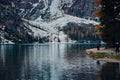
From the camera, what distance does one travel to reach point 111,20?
10981 cm

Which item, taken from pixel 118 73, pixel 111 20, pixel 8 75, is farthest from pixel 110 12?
pixel 8 75

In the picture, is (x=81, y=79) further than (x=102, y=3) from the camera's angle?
No

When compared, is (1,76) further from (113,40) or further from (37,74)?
(113,40)

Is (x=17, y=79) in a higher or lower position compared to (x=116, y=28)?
lower

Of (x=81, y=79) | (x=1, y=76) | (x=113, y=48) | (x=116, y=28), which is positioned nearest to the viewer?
(x=81, y=79)

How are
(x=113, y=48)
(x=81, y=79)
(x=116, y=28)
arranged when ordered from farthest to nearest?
(x=113, y=48)
(x=116, y=28)
(x=81, y=79)

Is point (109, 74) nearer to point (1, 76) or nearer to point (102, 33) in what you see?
point (1, 76)

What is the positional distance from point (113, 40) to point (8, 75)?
155ft

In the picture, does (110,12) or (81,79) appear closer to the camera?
(81,79)

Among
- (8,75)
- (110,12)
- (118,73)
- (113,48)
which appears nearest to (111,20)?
(110,12)

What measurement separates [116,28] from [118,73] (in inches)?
1471

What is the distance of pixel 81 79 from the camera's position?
63.3 m


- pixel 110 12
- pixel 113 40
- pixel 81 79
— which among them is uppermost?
pixel 110 12

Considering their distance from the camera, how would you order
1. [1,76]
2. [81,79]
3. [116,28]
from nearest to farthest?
1. [81,79]
2. [1,76]
3. [116,28]
